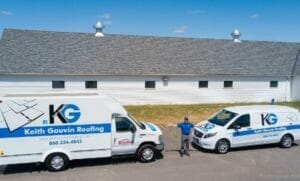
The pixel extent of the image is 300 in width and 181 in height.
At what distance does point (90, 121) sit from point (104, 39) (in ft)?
54.9

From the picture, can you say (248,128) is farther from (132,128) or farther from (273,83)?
(273,83)

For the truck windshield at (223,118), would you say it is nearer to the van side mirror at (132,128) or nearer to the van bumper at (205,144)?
the van bumper at (205,144)

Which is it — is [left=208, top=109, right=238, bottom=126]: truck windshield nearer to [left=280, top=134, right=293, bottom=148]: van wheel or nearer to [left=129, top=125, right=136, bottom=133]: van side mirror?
[left=280, top=134, right=293, bottom=148]: van wheel

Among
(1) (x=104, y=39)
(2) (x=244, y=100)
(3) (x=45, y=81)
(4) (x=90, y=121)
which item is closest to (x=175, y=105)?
(2) (x=244, y=100)

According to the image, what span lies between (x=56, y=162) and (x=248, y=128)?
7479 millimetres

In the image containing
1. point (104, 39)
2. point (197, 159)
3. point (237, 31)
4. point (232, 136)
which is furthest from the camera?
point (237, 31)

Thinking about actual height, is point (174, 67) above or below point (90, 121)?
above

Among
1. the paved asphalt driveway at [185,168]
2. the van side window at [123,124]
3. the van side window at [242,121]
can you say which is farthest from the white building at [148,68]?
the van side window at [123,124]

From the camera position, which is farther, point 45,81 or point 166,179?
point 45,81

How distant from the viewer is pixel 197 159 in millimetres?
11555

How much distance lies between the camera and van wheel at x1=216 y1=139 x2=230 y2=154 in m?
12.2

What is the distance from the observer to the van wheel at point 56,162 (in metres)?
10.2

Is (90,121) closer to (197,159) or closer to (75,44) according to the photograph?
(197,159)

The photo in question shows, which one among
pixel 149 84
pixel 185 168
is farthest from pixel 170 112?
pixel 185 168
